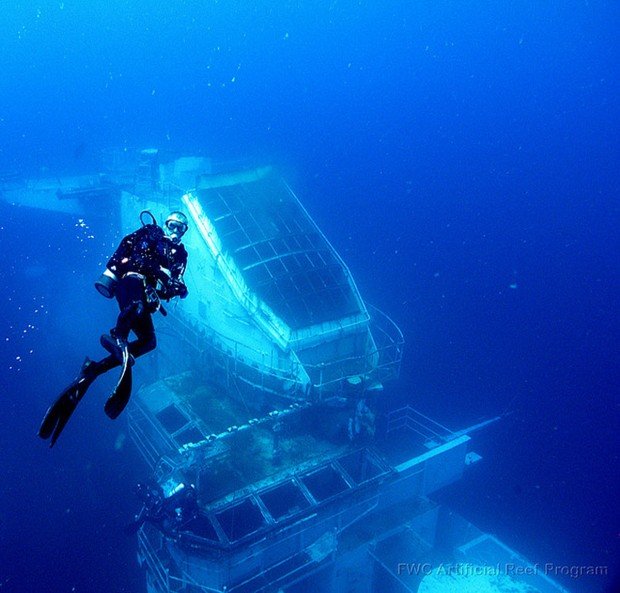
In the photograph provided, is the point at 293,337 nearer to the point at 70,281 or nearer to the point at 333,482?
the point at 333,482

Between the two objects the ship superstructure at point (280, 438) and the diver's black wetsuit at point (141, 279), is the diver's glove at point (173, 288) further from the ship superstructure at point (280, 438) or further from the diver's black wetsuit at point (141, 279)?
the ship superstructure at point (280, 438)

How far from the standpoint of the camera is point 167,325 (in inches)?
723

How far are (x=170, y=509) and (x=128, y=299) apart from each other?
8.36m

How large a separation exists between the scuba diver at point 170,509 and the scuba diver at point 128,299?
7.10m

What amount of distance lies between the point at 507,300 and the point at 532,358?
472 centimetres

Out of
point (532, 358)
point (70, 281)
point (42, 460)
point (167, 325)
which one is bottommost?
point (532, 358)

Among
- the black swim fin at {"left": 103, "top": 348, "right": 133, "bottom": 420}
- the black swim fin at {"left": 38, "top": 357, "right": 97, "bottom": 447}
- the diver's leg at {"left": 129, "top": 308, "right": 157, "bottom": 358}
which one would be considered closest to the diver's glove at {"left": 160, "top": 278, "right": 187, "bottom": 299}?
the diver's leg at {"left": 129, "top": 308, "right": 157, "bottom": 358}

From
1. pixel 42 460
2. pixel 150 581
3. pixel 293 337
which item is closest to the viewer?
pixel 150 581

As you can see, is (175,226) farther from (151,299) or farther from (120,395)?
(120,395)

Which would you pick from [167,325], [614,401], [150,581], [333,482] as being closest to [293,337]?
[333,482]

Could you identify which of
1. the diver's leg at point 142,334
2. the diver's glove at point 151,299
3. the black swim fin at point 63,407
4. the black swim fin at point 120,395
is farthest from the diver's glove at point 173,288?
the black swim fin at point 63,407

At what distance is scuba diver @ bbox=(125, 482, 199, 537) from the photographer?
10570 millimetres

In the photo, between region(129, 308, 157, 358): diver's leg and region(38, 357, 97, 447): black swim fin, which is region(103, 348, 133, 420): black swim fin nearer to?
region(38, 357, 97, 447): black swim fin

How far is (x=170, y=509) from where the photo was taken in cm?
1063
